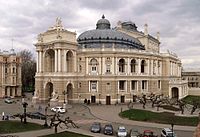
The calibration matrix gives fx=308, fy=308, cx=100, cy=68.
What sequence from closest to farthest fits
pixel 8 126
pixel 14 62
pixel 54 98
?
pixel 8 126, pixel 54 98, pixel 14 62

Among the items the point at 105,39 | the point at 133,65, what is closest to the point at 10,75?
the point at 105,39

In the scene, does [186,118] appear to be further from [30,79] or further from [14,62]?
[30,79]

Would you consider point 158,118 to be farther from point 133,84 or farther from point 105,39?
point 105,39

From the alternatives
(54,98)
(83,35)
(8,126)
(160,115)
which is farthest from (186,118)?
(83,35)

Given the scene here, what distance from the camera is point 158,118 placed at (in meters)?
47.4

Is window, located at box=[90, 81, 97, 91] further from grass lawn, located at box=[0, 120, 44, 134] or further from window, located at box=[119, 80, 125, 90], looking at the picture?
grass lawn, located at box=[0, 120, 44, 134]

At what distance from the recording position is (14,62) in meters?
93.2

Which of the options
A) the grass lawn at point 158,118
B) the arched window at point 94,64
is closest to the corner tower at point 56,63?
the arched window at point 94,64

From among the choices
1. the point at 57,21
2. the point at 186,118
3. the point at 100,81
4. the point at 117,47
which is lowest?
the point at 186,118

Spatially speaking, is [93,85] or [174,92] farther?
[174,92]

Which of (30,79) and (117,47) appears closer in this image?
(117,47)

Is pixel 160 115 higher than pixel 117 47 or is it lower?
lower

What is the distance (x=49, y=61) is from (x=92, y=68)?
10.5 metres

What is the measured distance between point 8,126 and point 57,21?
1428 inches
